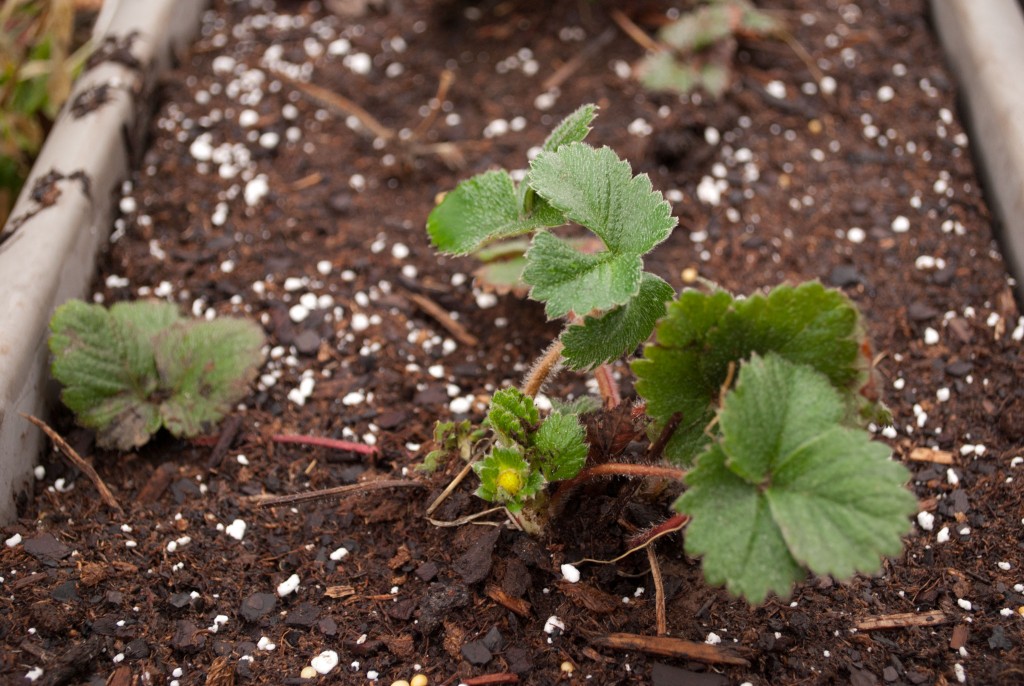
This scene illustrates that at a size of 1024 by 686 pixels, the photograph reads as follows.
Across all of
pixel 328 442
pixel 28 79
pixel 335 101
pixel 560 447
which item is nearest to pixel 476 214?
pixel 560 447

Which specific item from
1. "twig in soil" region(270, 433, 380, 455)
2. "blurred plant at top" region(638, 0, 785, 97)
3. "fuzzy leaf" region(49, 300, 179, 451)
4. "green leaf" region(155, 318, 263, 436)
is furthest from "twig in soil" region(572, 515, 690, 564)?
"blurred plant at top" region(638, 0, 785, 97)

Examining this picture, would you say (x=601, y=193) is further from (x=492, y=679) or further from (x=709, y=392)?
(x=492, y=679)

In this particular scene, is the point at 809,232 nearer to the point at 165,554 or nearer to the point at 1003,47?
the point at 1003,47

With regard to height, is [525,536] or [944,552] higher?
[525,536]

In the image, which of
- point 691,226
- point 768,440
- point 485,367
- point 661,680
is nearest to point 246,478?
point 485,367

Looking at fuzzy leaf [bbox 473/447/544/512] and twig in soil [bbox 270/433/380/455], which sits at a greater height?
fuzzy leaf [bbox 473/447/544/512]

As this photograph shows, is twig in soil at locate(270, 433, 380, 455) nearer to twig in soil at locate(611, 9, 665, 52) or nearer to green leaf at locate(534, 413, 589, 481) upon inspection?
green leaf at locate(534, 413, 589, 481)
